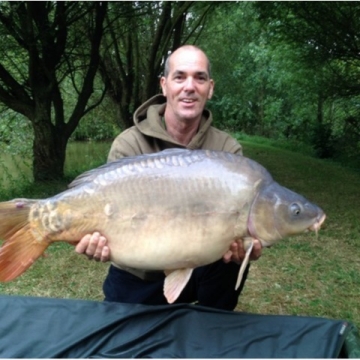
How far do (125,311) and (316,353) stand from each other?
59cm

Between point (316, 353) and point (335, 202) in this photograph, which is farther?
point (335, 202)

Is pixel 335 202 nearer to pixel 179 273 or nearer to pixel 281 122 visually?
pixel 179 273

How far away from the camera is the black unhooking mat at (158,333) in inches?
55.5

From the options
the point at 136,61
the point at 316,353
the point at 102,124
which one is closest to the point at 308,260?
the point at 316,353

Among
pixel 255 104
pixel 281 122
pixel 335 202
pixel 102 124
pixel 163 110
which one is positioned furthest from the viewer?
pixel 255 104

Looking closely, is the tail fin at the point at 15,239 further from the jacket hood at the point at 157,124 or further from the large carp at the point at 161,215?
the jacket hood at the point at 157,124

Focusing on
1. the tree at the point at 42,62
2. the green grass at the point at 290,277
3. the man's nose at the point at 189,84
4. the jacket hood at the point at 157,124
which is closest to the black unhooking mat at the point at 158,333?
the jacket hood at the point at 157,124

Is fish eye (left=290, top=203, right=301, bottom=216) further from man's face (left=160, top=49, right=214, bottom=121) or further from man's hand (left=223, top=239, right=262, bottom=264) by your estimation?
man's face (left=160, top=49, right=214, bottom=121)

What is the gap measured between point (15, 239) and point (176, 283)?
0.43 metres

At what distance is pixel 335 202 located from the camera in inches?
190

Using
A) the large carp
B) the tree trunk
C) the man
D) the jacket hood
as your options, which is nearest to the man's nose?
the man

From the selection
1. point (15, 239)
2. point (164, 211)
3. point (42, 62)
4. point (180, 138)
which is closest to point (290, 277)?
point (180, 138)

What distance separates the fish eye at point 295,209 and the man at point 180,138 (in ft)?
1.10

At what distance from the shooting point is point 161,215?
123 cm
